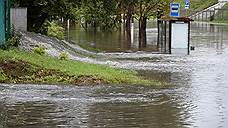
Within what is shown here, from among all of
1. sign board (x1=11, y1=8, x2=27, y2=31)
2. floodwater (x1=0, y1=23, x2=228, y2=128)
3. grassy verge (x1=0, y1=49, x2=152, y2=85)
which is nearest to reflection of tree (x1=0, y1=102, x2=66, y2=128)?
floodwater (x1=0, y1=23, x2=228, y2=128)

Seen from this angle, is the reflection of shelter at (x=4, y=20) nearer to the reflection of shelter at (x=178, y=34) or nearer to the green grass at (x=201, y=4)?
the reflection of shelter at (x=178, y=34)

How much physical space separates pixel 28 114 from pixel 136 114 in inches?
91.6

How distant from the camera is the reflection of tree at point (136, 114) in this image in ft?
38.7

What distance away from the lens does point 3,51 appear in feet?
69.2

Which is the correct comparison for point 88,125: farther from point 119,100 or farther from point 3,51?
point 3,51

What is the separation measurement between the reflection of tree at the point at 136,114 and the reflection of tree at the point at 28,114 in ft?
2.88

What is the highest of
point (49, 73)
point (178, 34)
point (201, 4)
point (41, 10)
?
point (201, 4)

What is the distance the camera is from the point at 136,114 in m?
12.9

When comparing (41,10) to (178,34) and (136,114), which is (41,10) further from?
(136,114)

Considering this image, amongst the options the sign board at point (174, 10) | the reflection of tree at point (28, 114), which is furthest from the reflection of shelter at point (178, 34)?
the reflection of tree at point (28, 114)

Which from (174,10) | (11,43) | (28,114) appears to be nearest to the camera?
(28,114)

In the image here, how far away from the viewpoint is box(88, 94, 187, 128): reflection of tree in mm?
11797

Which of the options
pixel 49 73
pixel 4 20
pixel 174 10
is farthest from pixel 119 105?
pixel 174 10

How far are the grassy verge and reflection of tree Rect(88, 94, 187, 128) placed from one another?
159 inches
